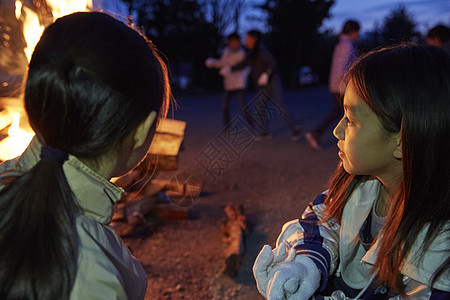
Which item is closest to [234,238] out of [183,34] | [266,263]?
[266,263]

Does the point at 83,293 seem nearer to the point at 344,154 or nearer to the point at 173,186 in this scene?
the point at 344,154

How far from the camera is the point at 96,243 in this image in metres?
1.01

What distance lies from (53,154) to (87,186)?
0.13 meters

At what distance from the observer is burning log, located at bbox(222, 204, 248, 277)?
2457 mm

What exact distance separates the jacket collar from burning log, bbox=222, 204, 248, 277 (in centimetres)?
151

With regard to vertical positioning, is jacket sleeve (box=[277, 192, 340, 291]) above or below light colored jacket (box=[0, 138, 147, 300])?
below

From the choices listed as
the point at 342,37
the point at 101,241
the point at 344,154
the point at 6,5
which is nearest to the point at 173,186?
the point at 6,5

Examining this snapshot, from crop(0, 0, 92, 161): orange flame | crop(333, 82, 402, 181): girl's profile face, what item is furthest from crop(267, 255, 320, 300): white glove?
crop(0, 0, 92, 161): orange flame

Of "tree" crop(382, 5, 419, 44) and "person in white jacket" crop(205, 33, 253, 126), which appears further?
"tree" crop(382, 5, 419, 44)

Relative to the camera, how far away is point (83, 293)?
941mm

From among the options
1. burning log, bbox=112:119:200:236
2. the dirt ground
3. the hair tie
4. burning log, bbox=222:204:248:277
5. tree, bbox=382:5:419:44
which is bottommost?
the dirt ground

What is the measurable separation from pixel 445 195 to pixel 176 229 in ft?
7.20

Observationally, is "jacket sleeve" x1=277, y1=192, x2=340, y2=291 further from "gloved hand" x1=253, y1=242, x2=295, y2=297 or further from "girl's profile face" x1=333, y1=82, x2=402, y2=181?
"girl's profile face" x1=333, y1=82, x2=402, y2=181

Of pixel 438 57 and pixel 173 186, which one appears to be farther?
pixel 173 186
